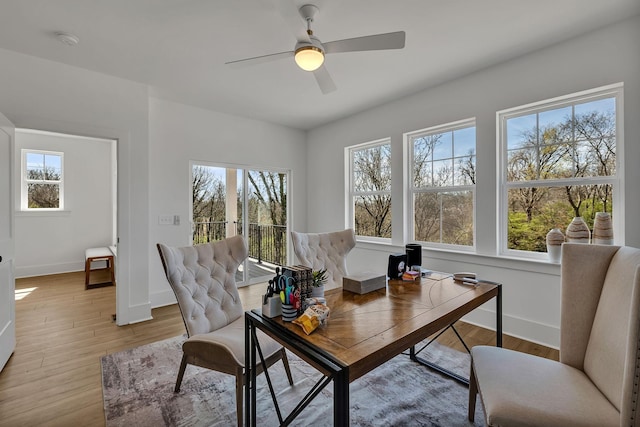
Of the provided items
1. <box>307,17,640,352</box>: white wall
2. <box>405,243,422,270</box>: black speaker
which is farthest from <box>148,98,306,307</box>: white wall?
<box>405,243,422,270</box>: black speaker

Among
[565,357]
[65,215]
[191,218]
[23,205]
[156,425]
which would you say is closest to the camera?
[565,357]

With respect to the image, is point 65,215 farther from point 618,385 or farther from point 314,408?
point 618,385

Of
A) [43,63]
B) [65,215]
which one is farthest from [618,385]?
[65,215]

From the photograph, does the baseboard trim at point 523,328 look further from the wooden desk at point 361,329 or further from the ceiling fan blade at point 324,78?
the ceiling fan blade at point 324,78

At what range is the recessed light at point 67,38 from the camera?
2322 mm

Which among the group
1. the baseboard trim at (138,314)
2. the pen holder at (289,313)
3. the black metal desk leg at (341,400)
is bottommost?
the baseboard trim at (138,314)

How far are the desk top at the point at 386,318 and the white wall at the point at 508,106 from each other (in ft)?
3.78

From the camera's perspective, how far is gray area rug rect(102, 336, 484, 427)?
169 cm

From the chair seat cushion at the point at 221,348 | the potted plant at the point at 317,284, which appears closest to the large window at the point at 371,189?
the potted plant at the point at 317,284

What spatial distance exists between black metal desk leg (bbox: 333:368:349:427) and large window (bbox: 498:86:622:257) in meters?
2.74

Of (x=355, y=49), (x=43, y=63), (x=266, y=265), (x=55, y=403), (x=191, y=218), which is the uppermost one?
(x=43, y=63)

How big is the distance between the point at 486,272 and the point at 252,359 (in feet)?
8.48

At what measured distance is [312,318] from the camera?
123cm

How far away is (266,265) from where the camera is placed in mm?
4980
